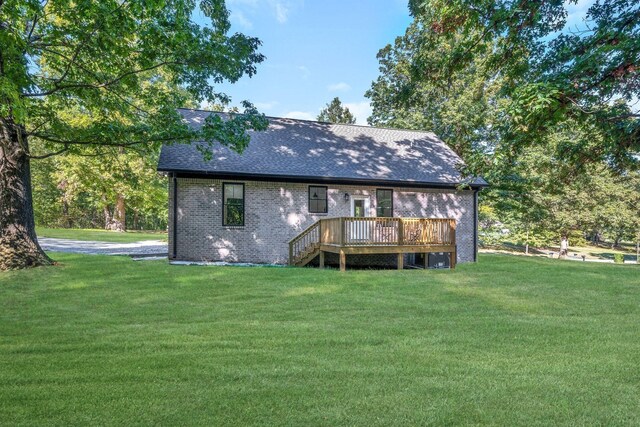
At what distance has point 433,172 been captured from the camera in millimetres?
16719

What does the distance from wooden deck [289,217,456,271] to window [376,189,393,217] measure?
2395 mm

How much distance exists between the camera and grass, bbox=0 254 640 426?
337cm

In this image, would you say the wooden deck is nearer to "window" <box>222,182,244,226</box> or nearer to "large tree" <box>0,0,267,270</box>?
"window" <box>222,182,244,226</box>

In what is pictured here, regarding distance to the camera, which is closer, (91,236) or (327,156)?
(327,156)

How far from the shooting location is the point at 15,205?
10.6m

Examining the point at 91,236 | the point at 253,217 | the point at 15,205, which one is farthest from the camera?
the point at 91,236

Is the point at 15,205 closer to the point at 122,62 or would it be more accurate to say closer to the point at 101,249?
the point at 122,62

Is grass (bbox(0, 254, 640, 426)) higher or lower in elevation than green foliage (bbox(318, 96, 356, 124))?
lower

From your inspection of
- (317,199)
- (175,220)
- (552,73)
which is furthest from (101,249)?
(552,73)

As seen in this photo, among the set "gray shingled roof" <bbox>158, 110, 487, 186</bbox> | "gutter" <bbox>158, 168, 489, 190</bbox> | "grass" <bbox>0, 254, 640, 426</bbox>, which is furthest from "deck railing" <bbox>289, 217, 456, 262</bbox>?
"grass" <bbox>0, 254, 640, 426</bbox>

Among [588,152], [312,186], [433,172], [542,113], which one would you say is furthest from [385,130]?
[542,113]

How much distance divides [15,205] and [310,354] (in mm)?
10006

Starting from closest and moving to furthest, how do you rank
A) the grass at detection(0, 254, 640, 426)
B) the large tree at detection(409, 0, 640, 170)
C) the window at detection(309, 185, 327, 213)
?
the grass at detection(0, 254, 640, 426) < the large tree at detection(409, 0, 640, 170) < the window at detection(309, 185, 327, 213)

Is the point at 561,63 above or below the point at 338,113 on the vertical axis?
below
